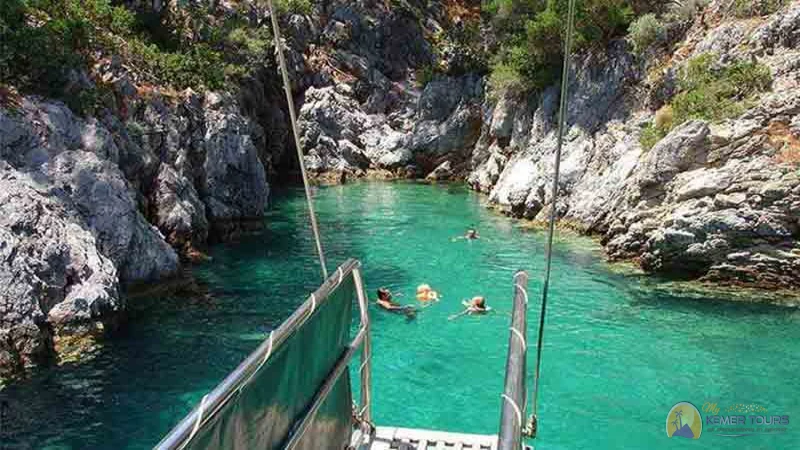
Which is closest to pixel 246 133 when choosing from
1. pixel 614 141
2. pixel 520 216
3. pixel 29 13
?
pixel 29 13

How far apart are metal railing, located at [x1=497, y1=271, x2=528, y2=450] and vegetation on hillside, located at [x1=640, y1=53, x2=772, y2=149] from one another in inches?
685

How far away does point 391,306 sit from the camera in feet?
53.1

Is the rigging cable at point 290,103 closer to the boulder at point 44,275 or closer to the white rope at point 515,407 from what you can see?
the white rope at point 515,407

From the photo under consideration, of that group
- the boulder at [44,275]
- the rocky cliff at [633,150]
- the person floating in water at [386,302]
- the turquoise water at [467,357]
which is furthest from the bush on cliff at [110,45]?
the rocky cliff at [633,150]

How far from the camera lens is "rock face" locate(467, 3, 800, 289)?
16.1m

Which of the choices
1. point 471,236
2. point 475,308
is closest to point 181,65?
point 471,236

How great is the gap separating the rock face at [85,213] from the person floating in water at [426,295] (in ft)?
21.9

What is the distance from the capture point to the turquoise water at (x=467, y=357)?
10664mm

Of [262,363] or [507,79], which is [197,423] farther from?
[507,79]

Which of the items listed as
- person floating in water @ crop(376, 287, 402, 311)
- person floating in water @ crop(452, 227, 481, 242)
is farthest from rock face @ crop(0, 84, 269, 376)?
person floating in water @ crop(452, 227, 481, 242)

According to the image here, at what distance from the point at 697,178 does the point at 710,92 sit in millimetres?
3741

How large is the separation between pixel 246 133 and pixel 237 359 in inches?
539

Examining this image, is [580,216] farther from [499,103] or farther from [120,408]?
[120,408]

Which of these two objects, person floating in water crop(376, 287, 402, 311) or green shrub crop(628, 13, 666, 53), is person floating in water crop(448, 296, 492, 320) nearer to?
person floating in water crop(376, 287, 402, 311)
